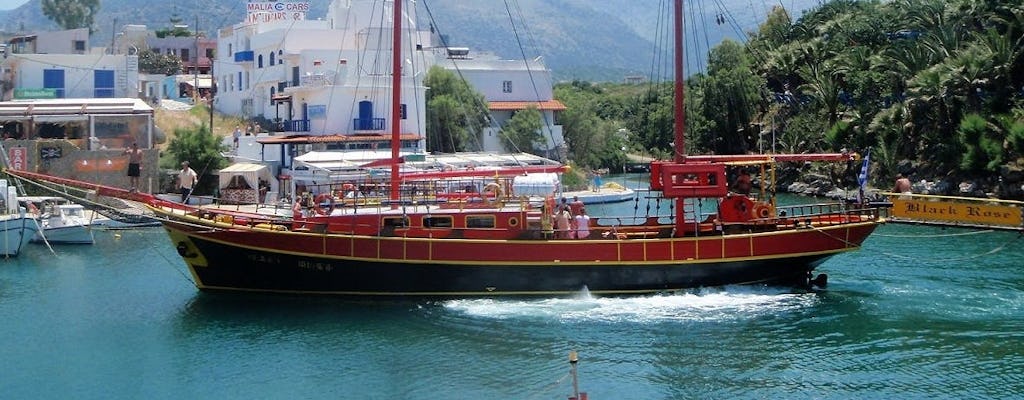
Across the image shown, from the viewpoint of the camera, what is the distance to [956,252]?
40719mm

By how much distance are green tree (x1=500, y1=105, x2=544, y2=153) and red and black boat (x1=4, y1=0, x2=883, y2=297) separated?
1688 inches

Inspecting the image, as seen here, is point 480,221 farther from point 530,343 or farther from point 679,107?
point 679,107

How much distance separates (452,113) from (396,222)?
136ft

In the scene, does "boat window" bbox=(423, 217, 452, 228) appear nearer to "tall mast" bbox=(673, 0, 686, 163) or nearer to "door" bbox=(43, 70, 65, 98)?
"tall mast" bbox=(673, 0, 686, 163)

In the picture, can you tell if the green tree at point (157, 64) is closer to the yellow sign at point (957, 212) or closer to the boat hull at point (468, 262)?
the boat hull at point (468, 262)

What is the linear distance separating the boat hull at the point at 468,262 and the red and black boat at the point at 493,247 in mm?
27

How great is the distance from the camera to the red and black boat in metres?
31.6

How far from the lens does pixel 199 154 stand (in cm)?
6250

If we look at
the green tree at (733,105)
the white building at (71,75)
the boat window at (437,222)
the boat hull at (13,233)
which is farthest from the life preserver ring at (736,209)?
the white building at (71,75)

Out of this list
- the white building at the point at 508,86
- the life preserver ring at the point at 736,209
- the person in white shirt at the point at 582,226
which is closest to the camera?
the person in white shirt at the point at 582,226

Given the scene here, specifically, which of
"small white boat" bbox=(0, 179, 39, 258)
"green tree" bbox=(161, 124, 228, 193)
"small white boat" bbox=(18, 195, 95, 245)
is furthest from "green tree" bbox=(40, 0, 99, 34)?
"small white boat" bbox=(0, 179, 39, 258)

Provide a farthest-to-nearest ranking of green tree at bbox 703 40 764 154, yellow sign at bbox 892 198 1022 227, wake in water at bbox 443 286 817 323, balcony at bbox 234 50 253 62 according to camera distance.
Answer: balcony at bbox 234 50 253 62
green tree at bbox 703 40 764 154
wake in water at bbox 443 286 817 323
yellow sign at bbox 892 198 1022 227

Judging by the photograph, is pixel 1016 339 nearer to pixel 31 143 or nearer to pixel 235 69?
pixel 31 143

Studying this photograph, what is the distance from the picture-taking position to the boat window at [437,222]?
32.2m
